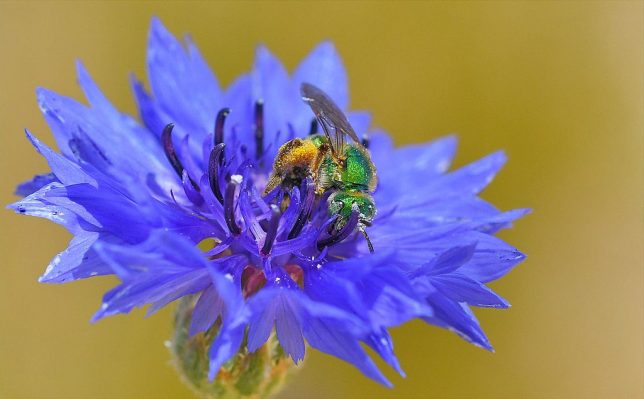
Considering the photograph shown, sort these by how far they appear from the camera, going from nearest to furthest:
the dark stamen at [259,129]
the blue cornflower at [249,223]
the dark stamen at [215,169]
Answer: the blue cornflower at [249,223] → the dark stamen at [215,169] → the dark stamen at [259,129]

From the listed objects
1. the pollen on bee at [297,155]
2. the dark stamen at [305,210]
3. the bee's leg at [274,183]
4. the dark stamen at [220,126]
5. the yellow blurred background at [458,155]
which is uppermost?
the dark stamen at [220,126]

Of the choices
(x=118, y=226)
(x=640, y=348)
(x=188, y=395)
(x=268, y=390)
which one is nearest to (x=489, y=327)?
(x=640, y=348)

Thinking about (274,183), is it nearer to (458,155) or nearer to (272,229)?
(272,229)

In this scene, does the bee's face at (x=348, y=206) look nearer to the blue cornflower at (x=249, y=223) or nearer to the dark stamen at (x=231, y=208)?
the blue cornflower at (x=249, y=223)

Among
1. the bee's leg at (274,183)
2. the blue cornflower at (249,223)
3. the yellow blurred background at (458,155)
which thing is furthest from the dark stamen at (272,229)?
the yellow blurred background at (458,155)

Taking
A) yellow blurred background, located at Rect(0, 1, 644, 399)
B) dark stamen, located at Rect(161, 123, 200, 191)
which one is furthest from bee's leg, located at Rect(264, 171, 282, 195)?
yellow blurred background, located at Rect(0, 1, 644, 399)

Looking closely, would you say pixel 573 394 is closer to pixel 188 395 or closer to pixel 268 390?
pixel 188 395

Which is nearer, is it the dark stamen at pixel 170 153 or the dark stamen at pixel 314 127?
the dark stamen at pixel 170 153

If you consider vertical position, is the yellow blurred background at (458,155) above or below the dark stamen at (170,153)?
→ below
